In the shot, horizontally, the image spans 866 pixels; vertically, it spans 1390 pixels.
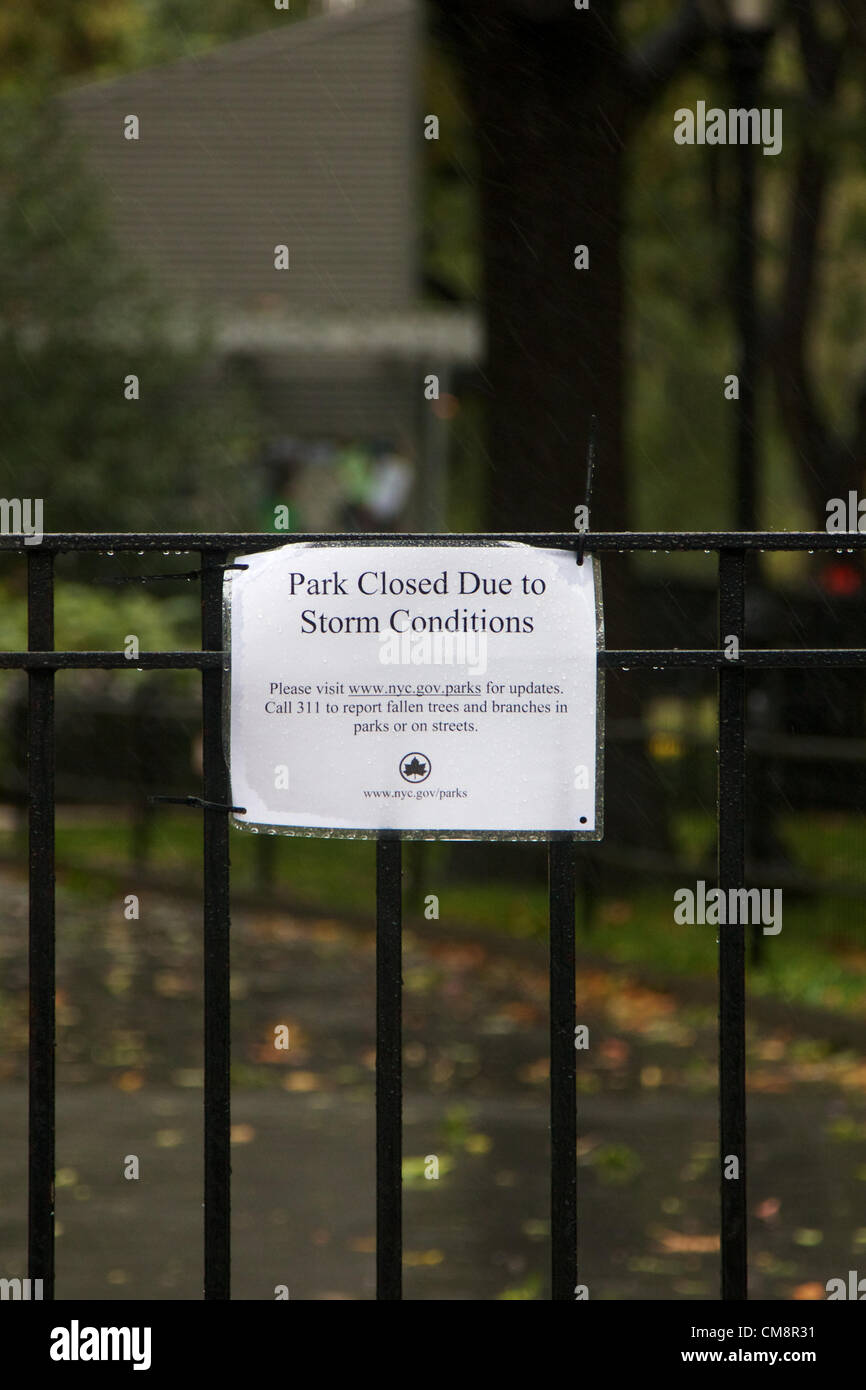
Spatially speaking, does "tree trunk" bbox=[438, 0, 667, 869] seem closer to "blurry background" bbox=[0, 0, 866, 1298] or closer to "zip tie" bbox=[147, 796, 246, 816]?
"blurry background" bbox=[0, 0, 866, 1298]

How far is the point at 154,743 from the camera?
1714cm

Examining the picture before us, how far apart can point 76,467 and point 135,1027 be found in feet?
A: 38.2

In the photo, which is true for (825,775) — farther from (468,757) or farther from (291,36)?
(291,36)

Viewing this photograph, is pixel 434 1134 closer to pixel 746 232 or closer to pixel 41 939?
pixel 41 939

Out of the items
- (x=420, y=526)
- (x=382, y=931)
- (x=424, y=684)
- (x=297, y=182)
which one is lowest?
(x=382, y=931)

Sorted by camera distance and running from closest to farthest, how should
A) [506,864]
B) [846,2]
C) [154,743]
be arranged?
[506,864] → [154,743] → [846,2]

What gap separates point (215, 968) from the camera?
4426 mm

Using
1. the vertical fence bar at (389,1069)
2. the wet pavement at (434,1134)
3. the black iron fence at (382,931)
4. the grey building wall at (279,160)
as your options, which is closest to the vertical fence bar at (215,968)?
the black iron fence at (382,931)

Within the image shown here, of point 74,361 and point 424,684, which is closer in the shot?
point 424,684

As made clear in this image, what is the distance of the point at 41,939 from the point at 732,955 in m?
1.37

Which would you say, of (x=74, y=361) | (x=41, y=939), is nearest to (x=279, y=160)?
(x=74, y=361)

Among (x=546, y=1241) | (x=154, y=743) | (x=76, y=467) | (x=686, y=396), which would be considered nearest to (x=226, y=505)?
(x=76, y=467)

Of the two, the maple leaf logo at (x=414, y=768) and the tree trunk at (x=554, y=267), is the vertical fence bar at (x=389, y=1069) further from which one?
the tree trunk at (x=554, y=267)

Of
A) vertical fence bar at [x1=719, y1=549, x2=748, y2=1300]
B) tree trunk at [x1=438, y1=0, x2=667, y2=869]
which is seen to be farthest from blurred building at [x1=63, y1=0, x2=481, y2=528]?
vertical fence bar at [x1=719, y1=549, x2=748, y2=1300]
